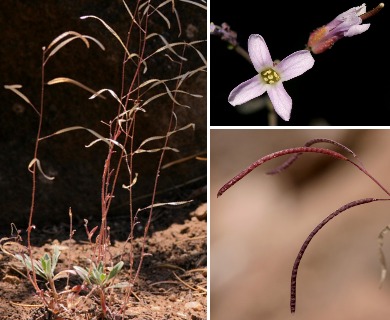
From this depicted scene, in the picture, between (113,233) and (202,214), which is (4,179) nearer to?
(113,233)

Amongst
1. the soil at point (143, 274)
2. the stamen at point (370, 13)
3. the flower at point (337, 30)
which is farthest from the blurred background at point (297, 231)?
the stamen at point (370, 13)

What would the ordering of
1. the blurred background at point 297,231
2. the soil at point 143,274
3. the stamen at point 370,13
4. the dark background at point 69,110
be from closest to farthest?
the stamen at point 370,13
the blurred background at point 297,231
the soil at point 143,274
the dark background at point 69,110

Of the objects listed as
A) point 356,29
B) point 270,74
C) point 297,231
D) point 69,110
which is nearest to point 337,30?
point 356,29

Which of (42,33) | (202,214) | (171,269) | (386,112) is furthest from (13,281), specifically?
(386,112)

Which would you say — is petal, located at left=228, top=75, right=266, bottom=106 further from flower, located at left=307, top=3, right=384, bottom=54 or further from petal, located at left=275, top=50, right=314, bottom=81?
flower, located at left=307, top=3, right=384, bottom=54

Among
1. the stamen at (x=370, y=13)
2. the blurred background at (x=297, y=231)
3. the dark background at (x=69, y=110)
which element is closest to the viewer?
the stamen at (x=370, y=13)

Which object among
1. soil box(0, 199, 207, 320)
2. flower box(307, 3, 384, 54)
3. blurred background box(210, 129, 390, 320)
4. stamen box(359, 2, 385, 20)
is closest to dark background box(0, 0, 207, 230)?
soil box(0, 199, 207, 320)

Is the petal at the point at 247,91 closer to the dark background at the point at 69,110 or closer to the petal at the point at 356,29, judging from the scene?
the petal at the point at 356,29
